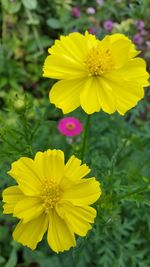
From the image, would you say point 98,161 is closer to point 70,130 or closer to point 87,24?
point 70,130

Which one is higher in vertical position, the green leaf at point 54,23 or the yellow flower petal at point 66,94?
the yellow flower petal at point 66,94

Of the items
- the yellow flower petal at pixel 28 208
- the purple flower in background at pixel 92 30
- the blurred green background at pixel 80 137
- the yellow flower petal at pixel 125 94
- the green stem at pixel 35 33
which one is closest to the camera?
the yellow flower petal at pixel 28 208

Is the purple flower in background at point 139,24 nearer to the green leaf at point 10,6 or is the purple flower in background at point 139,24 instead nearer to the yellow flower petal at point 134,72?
the green leaf at point 10,6

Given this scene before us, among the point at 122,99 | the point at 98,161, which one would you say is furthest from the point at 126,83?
the point at 98,161

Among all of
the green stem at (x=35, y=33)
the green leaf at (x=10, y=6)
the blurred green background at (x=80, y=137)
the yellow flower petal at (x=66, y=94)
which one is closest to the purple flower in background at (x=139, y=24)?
the blurred green background at (x=80, y=137)

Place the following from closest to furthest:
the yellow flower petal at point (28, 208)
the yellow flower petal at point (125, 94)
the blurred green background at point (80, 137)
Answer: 1. the yellow flower petal at point (28, 208)
2. the yellow flower petal at point (125, 94)
3. the blurred green background at point (80, 137)

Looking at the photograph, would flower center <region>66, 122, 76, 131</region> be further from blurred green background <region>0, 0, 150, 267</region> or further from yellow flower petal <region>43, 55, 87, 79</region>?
yellow flower petal <region>43, 55, 87, 79</region>

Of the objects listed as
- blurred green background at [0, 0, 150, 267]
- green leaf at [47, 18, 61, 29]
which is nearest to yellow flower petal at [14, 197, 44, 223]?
Answer: blurred green background at [0, 0, 150, 267]
